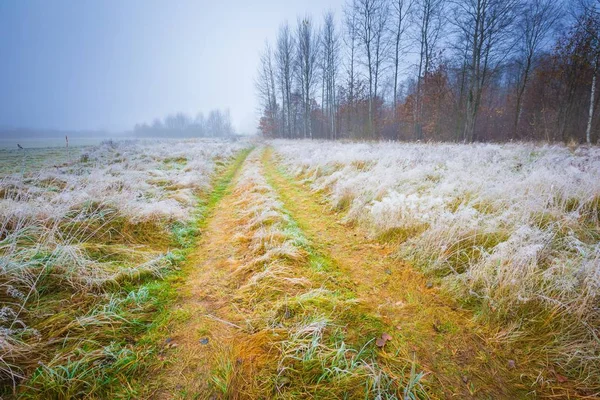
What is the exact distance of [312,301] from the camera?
2.29 metres

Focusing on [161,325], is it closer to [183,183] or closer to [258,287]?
[258,287]

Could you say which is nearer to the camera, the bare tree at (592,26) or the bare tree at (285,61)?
the bare tree at (592,26)

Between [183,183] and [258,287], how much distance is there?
17.6ft

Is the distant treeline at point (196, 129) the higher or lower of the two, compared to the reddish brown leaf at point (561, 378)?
higher

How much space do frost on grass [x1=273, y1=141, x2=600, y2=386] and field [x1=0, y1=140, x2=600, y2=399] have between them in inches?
0.8

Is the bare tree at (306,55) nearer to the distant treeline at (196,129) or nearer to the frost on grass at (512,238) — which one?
the frost on grass at (512,238)

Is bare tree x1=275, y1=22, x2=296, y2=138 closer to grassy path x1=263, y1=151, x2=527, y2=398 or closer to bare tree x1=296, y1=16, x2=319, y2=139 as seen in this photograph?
bare tree x1=296, y1=16, x2=319, y2=139

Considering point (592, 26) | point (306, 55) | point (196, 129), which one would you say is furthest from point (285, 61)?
point (196, 129)

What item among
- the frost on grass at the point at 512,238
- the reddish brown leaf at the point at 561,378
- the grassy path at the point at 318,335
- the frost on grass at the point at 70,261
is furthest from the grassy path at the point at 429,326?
the frost on grass at the point at 70,261

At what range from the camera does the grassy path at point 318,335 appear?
1568 mm

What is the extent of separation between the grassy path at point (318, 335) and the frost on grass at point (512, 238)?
381 millimetres

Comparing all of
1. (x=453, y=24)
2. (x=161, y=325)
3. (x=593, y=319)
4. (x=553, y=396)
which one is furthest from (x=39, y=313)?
(x=453, y=24)

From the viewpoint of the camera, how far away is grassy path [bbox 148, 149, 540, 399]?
1.57m

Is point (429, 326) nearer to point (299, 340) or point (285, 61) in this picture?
point (299, 340)
